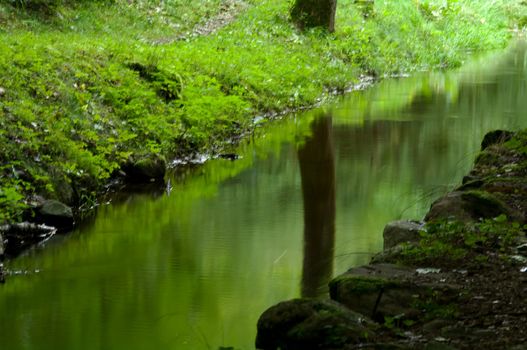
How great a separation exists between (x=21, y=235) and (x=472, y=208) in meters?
4.80

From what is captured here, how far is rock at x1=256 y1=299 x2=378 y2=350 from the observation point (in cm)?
521

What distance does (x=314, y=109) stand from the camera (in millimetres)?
18297

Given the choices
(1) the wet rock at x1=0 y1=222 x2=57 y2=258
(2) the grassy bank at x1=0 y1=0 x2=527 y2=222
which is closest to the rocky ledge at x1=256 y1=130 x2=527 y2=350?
(1) the wet rock at x1=0 y1=222 x2=57 y2=258

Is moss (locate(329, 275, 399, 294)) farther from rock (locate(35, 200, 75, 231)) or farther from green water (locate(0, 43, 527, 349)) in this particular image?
rock (locate(35, 200, 75, 231))

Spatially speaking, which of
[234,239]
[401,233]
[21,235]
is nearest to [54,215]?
[21,235]

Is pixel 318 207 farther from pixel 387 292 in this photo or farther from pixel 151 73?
pixel 387 292

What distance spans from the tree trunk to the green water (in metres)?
6.85

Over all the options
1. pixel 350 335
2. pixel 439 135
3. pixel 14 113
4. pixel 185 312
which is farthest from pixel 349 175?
pixel 350 335

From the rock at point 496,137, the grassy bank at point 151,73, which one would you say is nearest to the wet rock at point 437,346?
the grassy bank at point 151,73

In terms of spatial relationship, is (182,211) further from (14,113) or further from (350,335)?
(350,335)

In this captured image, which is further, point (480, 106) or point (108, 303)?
point (480, 106)

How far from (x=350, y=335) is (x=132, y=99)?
27.8ft

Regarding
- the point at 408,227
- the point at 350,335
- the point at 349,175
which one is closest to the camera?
the point at 350,335

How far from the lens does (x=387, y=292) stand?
5816mm
